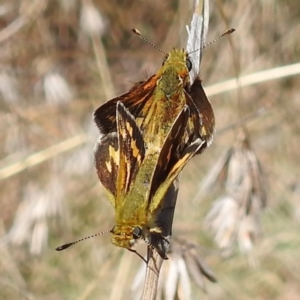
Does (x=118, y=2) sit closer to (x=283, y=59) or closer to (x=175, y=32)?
(x=175, y=32)

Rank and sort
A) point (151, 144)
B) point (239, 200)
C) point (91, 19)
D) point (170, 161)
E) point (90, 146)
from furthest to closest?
point (91, 19) < point (90, 146) < point (239, 200) < point (151, 144) < point (170, 161)

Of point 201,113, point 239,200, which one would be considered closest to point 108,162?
point 201,113

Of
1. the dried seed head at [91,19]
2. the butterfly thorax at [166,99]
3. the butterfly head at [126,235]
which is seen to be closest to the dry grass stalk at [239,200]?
→ the butterfly thorax at [166,99]

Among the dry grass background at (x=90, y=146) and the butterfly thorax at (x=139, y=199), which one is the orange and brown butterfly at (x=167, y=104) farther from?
the dry grass background at (x=90, y=146)

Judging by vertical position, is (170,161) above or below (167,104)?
below

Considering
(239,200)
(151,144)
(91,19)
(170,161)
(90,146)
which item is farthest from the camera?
→ (91,19)

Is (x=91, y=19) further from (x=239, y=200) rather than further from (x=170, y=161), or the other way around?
(x=170, y=161)
